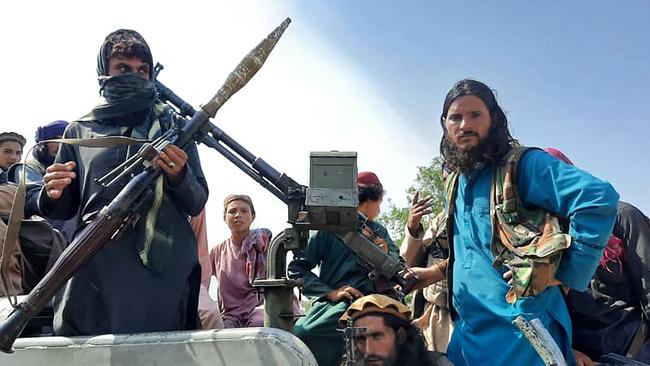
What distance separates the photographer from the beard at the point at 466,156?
2699 millimetres

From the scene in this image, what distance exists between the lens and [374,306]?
3.11 metres

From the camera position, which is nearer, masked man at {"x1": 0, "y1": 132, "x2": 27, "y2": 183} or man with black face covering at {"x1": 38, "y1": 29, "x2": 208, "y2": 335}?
man with black face covering at {"x1": 38, "y1": 29, "x2": 208, "y2": 335}

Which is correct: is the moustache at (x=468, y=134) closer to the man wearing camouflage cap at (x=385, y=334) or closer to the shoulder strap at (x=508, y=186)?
the shoulder strap at (x=508, y=186)

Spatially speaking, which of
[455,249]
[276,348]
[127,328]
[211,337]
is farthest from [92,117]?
[455,249]

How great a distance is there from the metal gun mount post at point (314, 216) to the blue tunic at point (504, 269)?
641mm

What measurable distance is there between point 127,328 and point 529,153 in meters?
1.80

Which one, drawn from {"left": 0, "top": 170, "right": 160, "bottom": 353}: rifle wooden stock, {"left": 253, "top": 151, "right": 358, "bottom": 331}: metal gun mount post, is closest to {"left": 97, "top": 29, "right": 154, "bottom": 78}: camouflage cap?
{"left": 0, "top": 170, "right": 160, "bottom": 353}: rifle wooden stock

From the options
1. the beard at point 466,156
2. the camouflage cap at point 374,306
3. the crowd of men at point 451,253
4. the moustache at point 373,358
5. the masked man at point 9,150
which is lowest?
the moustache at point 373,358

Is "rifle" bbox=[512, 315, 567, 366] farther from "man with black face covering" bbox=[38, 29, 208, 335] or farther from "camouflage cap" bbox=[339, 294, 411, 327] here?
"man with black face covering" bbox=[38, 29, 208, 335]

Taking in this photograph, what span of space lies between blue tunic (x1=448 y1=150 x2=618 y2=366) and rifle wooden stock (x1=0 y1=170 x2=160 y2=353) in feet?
4.51

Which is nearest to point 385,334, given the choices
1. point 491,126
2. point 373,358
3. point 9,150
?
point 373,358

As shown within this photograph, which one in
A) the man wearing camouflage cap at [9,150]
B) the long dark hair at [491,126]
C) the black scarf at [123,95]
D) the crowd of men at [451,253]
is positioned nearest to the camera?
the crowd of men at [451,253]

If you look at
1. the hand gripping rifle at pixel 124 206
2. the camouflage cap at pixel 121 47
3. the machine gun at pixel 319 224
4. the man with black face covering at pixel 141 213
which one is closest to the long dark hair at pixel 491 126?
A: the machine gun at pixel 319 224

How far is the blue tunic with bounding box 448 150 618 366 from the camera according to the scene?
2.31m
